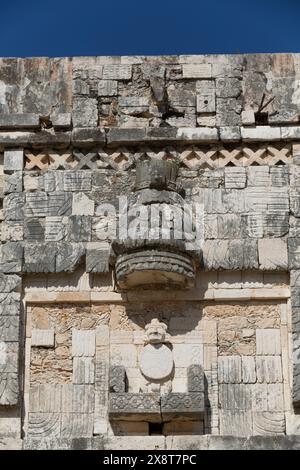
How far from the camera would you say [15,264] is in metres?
21.4

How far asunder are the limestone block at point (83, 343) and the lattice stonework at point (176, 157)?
211 centimetres

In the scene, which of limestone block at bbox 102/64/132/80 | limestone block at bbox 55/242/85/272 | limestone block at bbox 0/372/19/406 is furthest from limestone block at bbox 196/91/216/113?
limestone block at bbox 0/372/19/406

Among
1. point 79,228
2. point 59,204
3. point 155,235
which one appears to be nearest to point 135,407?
point 155,235

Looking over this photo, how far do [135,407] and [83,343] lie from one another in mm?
1091

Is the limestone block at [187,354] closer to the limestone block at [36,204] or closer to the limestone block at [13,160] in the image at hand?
the limestone block at [36,204]

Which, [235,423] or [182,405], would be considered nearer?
[182,405]

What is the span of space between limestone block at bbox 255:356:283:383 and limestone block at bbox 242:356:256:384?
5cm

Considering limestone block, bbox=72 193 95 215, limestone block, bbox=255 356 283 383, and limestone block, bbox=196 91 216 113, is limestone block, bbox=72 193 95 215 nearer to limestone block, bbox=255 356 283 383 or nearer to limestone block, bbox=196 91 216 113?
limestone block, bbox=196 91 216 113

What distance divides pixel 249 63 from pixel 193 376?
4.15 meters

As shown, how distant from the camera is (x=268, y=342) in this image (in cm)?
2111

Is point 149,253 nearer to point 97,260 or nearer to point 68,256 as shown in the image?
point 97,260

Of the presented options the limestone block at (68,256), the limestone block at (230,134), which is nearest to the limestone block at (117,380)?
the limestone block at (68,256)

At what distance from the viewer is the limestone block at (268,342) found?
21.1m
